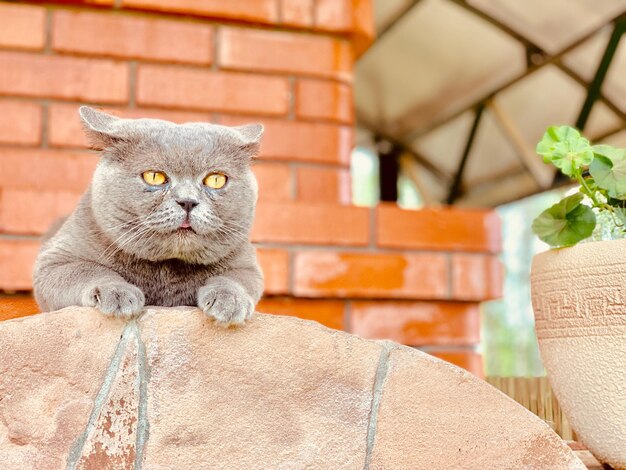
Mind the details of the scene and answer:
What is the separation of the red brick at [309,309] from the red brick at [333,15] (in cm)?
73

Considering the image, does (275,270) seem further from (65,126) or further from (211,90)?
(65,126)

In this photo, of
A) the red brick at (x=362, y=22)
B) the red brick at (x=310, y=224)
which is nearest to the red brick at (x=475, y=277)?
the red brick at (x=310, y=224)

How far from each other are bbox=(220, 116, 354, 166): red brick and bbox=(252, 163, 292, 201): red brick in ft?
0.09

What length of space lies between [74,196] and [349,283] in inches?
27.0

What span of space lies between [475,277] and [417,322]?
7.8 inches

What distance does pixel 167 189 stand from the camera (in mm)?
1004

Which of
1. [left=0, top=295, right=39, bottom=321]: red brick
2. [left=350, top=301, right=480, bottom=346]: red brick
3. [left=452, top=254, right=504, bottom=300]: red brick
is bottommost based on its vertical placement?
[left=350, top=301, right=480, bottom=346]: red brick

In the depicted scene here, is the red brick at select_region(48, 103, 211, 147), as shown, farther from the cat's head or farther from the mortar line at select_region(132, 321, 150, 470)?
the mortar line at select_region(132, 321, 150, 470)

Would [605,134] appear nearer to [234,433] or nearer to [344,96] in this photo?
[344,96]

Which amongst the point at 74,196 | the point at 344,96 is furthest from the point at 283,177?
the point at 74,196

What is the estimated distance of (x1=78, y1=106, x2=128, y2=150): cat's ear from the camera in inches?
40.5

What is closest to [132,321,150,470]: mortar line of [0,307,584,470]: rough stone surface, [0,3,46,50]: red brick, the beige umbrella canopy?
[0,307,584,470]: rough stone surface

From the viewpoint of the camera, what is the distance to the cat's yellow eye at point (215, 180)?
1.04m

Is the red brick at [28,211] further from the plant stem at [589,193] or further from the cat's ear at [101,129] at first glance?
the plant stem at [589,193]
